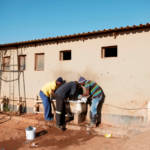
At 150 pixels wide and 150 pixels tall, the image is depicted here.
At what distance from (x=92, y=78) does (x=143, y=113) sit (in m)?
2.46

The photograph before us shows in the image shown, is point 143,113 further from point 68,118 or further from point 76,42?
point 76,42

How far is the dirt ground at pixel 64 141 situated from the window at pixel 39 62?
10.8 ft

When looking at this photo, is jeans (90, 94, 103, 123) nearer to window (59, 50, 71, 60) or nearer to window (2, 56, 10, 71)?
window (59, 50, 71, 60)

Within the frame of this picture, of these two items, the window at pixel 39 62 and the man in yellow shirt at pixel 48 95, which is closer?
the man in yellow shirt at pixel 48 95

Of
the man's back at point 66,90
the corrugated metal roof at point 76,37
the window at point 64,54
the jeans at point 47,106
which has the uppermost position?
the corrugated metal roof at point 76,37

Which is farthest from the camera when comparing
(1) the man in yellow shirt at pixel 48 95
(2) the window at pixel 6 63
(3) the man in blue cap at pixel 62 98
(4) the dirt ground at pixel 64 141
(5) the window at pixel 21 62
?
(2) the window at pixel 6 63

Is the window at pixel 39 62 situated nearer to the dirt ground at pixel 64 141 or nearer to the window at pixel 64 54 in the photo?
the window at pixel 64 54

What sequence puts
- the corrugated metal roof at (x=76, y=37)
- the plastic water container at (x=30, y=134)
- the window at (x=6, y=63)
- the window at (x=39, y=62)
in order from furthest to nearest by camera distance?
the window at (x=6, y=63) → the window at (x=39, y=62) → the corrugated metal roof at (x=76, y=37) → the plastic water container at (x=30, y=134)

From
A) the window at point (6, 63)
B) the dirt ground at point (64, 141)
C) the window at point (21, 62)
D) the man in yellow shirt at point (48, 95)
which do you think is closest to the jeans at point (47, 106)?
the man in yellow shirt at point (48, 95)

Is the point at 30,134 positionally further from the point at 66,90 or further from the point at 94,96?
the point at 94,96

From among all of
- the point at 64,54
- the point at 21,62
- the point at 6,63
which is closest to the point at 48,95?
the point at 64,54

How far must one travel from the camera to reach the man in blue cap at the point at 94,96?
747cm

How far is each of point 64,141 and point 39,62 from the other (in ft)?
16.2

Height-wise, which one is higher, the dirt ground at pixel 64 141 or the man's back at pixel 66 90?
the man's back at pixel 66 90
